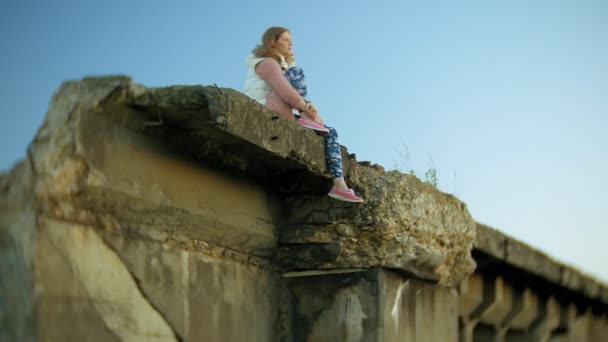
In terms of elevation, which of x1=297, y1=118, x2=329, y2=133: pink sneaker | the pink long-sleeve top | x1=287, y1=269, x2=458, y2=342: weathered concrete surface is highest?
the pink long-sleeve top

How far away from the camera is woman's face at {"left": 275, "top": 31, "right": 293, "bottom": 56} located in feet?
16.4

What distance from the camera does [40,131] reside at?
149 inches

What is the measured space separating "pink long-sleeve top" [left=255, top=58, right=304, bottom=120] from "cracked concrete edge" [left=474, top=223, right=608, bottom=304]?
6.25 ft

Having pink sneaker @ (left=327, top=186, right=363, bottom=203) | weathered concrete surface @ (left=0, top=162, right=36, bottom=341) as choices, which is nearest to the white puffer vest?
pink sneaker @ (left=327, top=186, right=363, bottom=203)

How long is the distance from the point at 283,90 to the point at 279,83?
0.14 feet

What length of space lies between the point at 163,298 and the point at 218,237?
57 centimetres

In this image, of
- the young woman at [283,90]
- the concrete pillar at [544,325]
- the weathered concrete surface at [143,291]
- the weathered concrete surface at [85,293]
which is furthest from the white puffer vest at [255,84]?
the concrete pillar at [544,325]

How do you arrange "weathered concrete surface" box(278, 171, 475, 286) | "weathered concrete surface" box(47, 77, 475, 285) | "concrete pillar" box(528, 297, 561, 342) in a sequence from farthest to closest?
"concrete pillar" box(528, 297, 561, 342)
"weathered concrete surface" box(278, 171, 475, 286)
"weathered concrete surface" box(47, 77, 475, 285)

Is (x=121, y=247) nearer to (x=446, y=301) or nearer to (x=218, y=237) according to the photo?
(x=218, y=237)

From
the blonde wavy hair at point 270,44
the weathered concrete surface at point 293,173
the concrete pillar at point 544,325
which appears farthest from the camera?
the concrete pillar at point 544,325

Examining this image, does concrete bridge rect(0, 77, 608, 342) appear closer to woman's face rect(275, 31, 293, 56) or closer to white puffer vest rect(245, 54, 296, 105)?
white puffer vest rect(245, 54, 296, 105)

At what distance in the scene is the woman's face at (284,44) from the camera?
16.4 ft

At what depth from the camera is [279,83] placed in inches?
193

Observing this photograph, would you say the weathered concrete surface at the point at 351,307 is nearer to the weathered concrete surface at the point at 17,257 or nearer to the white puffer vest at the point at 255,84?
the white puffer vest at the point at 255,84
